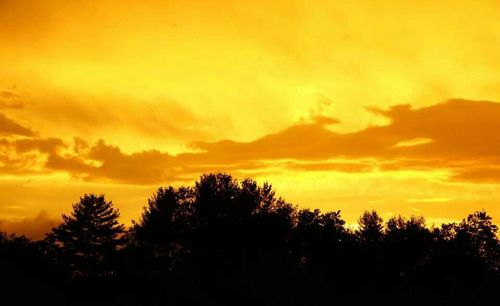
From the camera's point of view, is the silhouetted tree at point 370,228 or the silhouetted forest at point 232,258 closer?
the silhouetted forest at point 232,258

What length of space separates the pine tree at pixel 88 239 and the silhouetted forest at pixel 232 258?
16 cm

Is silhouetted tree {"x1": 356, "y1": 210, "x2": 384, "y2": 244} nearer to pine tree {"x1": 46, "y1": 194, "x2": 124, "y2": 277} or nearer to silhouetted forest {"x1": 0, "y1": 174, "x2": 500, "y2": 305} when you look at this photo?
Answer: silhouetted forest {"x1": 0, "y1": 174, "x2": 500, "y2": 305}

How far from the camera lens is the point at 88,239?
87812mm

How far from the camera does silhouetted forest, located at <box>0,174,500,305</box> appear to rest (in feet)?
179

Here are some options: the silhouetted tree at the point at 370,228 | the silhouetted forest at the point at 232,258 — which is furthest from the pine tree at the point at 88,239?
the silhouetted tree at the point at 370,228

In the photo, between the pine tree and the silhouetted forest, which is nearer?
the silhouetted forest

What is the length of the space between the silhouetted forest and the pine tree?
6.2 inches

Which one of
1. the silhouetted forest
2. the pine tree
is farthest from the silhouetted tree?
the pine tree

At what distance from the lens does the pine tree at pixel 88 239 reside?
83750mm

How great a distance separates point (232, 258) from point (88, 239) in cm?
3426

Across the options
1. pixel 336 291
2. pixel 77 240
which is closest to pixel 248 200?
pixel 336 291

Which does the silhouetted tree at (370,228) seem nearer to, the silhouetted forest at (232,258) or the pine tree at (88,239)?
the silhouetted forest at (232,258)

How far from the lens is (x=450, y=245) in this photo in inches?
3750

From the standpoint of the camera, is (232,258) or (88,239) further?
(88,239)
